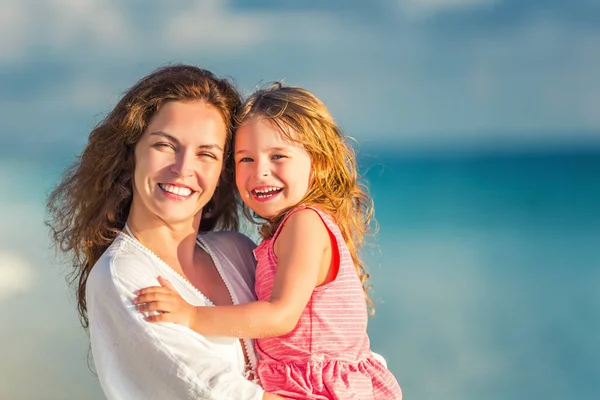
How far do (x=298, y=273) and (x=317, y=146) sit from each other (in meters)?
0.50

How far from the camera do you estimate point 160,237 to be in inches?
110

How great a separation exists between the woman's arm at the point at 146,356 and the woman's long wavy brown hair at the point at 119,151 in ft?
1.29

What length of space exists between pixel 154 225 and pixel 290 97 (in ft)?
1.98

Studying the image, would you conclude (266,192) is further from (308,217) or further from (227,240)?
(227,240)

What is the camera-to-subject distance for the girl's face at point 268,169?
9.20ft

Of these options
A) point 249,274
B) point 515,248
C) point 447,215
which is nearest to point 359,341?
point 249,274

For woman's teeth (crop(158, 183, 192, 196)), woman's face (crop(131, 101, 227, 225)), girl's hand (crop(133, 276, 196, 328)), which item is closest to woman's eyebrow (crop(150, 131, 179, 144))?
woman's face (crop(131, 101, 227, 225))

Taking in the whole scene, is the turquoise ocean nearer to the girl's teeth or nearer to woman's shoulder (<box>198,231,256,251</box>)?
woman's shoulder (<box>198,231,256,251</box>)

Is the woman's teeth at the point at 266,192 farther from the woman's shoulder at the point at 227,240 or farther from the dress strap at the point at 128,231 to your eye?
the dress strap at the point at 128,231

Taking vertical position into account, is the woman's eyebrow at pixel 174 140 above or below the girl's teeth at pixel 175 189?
above

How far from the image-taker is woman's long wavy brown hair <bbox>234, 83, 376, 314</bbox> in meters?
2.85

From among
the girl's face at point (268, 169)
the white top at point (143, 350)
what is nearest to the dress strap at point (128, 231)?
the white top at point (143, 350)

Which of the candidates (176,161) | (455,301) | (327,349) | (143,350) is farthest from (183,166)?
(455,301)

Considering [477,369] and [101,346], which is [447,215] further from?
[101,346]
